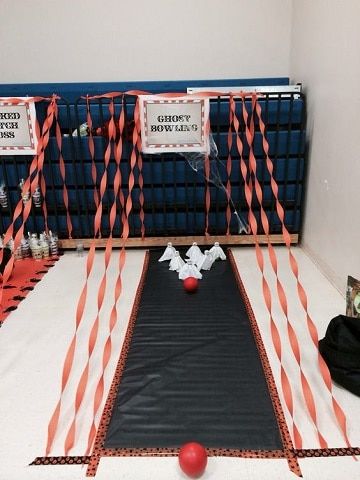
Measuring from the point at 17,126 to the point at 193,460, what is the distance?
3173mm

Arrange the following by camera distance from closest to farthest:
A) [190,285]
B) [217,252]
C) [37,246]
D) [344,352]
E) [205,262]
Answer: [344,352], [190,285], [205,262], [217,252], [37,246]

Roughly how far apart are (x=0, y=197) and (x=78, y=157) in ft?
3.01

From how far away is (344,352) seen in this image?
6.42 ft

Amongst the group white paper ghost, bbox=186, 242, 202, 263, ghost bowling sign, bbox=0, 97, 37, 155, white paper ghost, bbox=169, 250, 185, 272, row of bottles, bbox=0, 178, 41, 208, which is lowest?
white paper ghost, bbox=169, 250, 185, 272

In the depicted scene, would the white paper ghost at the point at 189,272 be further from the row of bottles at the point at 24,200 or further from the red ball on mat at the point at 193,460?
the red ball on mat at the point at 193,460

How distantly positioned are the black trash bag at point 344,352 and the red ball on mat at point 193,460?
87cm

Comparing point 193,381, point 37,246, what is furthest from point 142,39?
point 193,381

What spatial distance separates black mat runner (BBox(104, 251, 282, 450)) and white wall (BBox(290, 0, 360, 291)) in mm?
954

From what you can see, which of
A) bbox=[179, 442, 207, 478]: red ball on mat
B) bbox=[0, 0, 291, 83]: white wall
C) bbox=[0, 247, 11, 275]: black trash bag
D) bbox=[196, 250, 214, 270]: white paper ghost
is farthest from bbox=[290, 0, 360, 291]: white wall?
bbox=[0, 247, 11, 275]: black trash bag

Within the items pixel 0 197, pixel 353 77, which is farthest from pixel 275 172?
pixel 0 197

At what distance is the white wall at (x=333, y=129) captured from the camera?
105 inches

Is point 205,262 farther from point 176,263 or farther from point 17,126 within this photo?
point 17,126

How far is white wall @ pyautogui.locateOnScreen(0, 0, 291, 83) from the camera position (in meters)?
4.20

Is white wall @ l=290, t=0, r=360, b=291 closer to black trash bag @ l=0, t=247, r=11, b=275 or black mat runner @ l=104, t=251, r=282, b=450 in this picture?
black mat runner @ l=104, t=251, r=282, b=450
